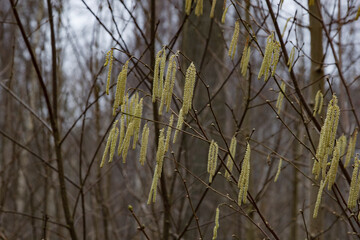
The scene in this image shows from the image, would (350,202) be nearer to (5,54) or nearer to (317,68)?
(317,68)

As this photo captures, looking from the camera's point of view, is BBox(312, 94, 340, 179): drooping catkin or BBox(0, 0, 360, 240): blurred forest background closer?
BBox(312, 94, 340, 179): drooping catkin

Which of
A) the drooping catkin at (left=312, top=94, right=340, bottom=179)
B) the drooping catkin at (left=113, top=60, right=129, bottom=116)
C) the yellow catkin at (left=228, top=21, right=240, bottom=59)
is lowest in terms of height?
the drooping catkin at (left=312, top=94, right=340, bottom=179)

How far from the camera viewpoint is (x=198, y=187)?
3615mm

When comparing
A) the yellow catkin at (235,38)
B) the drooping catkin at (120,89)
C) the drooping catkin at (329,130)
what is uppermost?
the yellow catkin at (235,38)

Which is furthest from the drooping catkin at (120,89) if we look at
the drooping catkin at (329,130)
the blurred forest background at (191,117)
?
the drooping catkin at (329,130)

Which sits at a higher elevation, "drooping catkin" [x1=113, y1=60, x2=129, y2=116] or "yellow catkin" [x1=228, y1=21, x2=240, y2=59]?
"yellow catkin" [x1=228, y1=21, x2=240, y2=59]

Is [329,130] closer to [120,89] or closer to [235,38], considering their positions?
[235,38]

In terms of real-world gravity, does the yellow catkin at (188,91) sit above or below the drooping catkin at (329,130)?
above

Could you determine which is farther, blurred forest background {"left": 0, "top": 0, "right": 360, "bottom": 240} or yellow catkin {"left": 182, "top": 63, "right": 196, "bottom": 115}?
blurred forest background {"left": 0, "top": 0, "right": 360, "bottom": 240}

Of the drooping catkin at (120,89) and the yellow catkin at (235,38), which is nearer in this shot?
the drooping catkin at (120,89)

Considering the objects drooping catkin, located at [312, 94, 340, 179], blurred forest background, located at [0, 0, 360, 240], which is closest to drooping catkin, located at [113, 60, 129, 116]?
blurred forest background, located at [0, 0, 360, 240]

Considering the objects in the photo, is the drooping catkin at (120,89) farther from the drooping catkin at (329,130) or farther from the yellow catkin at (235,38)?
the drooping catkin at (329,130)

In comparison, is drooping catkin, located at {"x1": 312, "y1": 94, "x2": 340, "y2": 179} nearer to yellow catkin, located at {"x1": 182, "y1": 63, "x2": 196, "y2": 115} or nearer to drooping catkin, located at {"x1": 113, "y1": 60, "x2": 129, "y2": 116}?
yellow catkin, located at {"x1": 182, "y1": 63, "x2": 196, "y2": 115}

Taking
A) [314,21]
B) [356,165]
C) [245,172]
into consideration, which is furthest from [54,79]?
[314,21]
